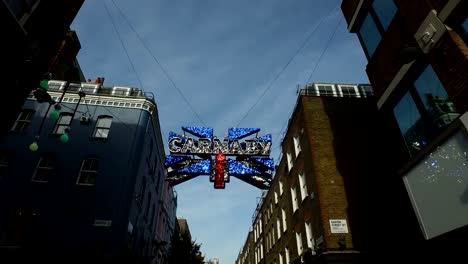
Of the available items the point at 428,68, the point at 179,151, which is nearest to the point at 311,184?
the point at 179,151

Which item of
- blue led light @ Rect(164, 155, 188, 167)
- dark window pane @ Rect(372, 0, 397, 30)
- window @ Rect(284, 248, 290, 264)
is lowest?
window @ Rect(284, 248, 290, 264)

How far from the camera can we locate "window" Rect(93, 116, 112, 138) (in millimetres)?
20672

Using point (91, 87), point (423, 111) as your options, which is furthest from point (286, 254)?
point (91, 87)

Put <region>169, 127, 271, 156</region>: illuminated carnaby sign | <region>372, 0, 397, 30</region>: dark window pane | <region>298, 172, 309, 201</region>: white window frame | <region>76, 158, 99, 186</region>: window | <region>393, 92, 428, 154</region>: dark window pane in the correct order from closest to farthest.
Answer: <region>393, 92, 428, 154</region>: dark window pane
<region>372, 0, 397, 30</region>: dark window pane
<region>169, 127, 271, 156</region>: illuminated carnaby sign
<region>298, 172, 309, 201</region>: white window frame
<region>76, 158, 99, 186</region>: window

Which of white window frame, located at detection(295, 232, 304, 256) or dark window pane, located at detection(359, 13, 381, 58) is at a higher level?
dark window pane, located at detection(359, 13, 381, 58)

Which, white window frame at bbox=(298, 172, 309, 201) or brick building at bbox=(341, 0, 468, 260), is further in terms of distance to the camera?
white window frame at bbox=(298, 172, 309, 201)

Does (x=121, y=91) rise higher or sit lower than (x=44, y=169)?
higher

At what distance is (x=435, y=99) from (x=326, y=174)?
28.4ft

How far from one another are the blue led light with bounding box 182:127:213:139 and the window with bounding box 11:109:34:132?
13.5 m

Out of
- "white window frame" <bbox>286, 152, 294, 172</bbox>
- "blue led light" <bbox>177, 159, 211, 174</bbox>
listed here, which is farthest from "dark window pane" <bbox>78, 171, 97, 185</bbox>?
"white window frame" <bbox>286, 152, 294, 172</bbox>

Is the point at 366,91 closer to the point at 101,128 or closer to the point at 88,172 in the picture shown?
the point at 101,128

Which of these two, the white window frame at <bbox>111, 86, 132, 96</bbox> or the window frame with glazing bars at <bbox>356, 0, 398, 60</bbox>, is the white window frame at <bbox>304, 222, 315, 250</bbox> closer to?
the window frame with glazing bars at <bbox>356, 0, 398, 60</bbox>

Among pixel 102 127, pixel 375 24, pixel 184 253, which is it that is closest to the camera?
pixel 375 24

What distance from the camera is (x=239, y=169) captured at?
13836 millimetres
